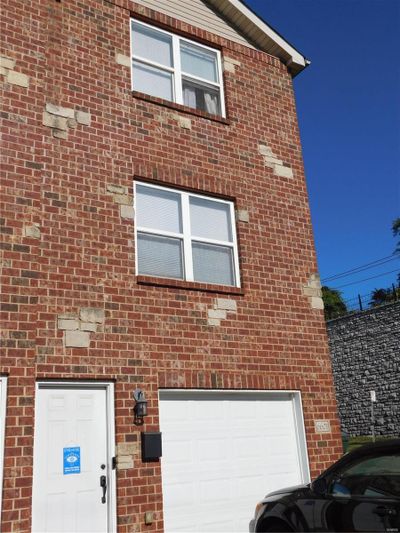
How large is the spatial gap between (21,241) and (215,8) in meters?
7.00

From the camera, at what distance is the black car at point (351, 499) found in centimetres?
493

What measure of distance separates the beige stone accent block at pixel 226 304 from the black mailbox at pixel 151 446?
7.46ft

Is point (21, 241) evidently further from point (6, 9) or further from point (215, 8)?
point (215, 8)

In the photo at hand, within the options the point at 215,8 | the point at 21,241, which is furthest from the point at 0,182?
the point at 215,8

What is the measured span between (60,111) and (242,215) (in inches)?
135

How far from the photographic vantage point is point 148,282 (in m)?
7.87

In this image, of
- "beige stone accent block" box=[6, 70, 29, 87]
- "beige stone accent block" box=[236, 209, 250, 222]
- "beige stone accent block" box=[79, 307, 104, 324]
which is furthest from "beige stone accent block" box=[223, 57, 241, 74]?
"beige stone accent block" box=[79, 307, 104, 324]

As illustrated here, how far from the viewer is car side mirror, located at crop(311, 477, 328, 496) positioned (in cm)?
560

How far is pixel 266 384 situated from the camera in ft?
27.6

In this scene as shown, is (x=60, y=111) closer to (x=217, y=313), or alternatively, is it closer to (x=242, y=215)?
(x=242, y=215)

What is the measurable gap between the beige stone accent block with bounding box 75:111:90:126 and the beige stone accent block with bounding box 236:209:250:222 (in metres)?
2.91

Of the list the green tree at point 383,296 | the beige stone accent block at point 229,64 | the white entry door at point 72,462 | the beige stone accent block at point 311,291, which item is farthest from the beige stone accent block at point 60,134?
the green tree at point 383,296

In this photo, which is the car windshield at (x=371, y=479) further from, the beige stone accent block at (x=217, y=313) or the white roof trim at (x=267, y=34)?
the white roof trim at (x=267, y=34)

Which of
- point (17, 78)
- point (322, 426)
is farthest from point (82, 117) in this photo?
point (322, 426)
